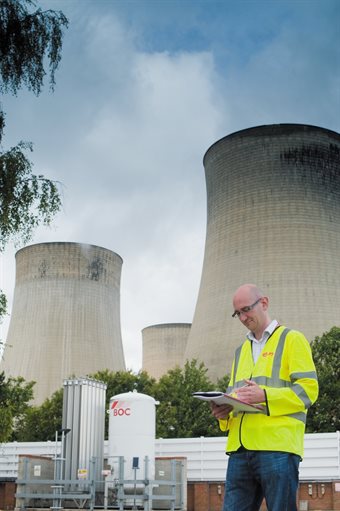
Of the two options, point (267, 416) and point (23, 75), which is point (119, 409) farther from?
point (267, 416)

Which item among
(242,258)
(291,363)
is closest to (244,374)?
(291,363)

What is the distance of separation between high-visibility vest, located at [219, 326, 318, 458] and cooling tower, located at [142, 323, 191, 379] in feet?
171

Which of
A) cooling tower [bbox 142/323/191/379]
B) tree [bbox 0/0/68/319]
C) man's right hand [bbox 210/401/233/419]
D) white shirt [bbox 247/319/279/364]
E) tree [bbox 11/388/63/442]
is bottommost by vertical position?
man's right hand [bbox 210/401/233/419]

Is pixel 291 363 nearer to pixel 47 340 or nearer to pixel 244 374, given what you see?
pixel 244 374

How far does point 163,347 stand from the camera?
5672cm

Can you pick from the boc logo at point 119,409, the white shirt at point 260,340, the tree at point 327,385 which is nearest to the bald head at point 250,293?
the white shirt at point 260,340

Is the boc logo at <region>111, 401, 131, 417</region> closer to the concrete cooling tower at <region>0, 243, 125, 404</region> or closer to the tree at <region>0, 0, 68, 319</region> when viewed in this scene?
the tree at <region>0, 0, 68, 319</region>

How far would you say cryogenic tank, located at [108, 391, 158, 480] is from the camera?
49.7 ft

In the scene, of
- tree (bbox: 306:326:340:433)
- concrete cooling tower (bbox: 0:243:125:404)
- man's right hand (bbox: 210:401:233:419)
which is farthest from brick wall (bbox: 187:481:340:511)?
concrete cooling tower (bbox: 0:243:125:404)

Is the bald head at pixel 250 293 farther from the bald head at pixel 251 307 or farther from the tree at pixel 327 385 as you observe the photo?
the tree at pixel 327 385

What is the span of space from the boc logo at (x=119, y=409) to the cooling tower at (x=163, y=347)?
39224mm

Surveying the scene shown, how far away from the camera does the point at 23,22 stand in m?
11.0

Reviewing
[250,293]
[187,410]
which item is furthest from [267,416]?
[187,410]

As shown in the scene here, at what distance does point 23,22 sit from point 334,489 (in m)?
11.6
